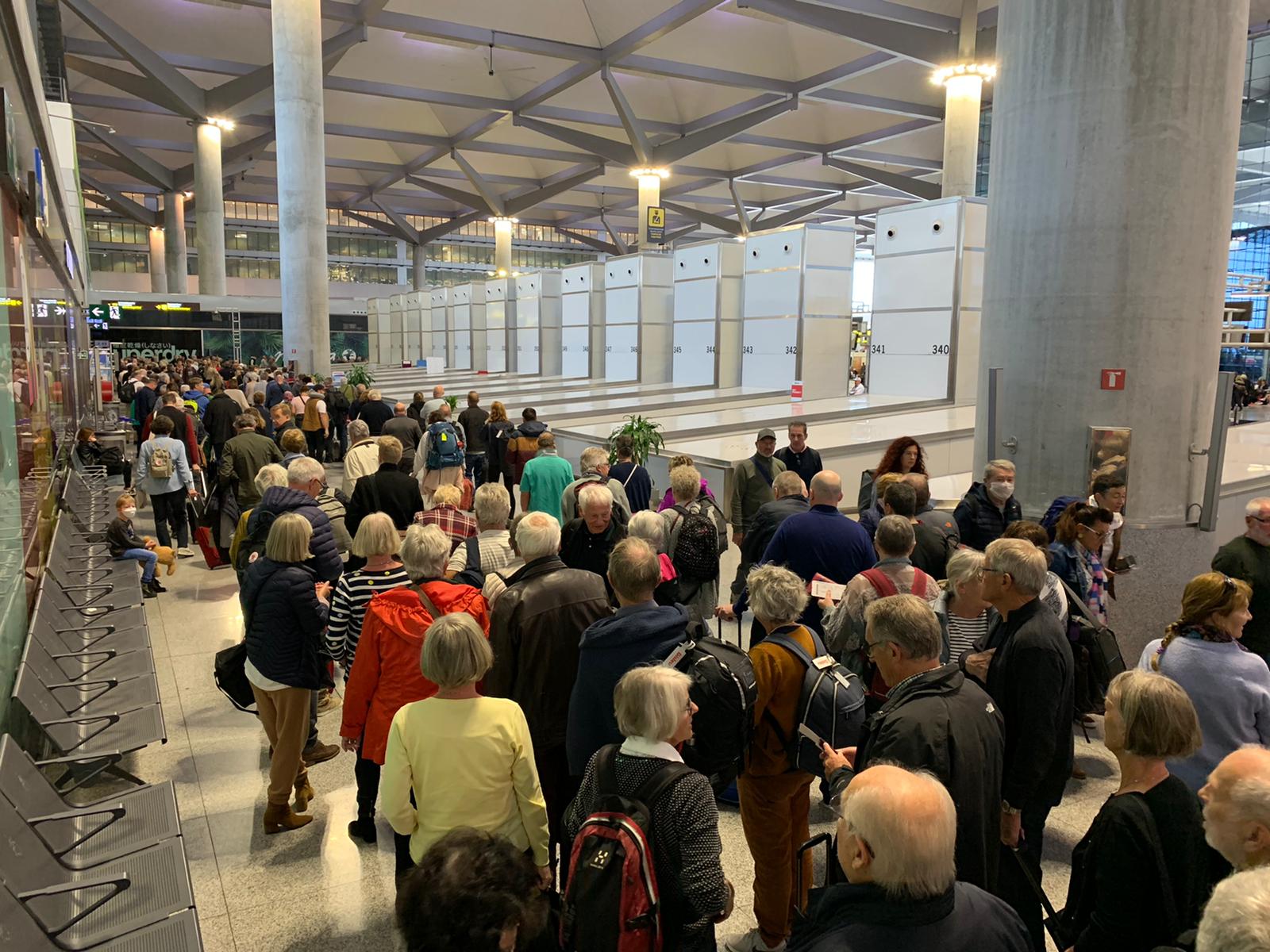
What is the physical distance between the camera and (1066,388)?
631 cm

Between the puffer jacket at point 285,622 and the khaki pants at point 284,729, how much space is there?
0.12 metres

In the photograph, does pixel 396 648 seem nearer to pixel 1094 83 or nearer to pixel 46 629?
pixel 46 629

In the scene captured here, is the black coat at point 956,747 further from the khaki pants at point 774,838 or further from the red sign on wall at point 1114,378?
the red sign on wall at point 1114,378

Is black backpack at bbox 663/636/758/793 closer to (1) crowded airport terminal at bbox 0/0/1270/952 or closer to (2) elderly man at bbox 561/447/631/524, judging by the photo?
(1) crowded airport terminal at bbox 0/0/1270/952

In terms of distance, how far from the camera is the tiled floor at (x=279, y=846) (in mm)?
3346

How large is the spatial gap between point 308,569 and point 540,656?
1.30 m

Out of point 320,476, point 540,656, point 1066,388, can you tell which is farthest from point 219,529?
point 1066,388

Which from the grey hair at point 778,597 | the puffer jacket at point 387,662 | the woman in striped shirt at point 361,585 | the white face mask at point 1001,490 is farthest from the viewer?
the white face mask at point 1001,490

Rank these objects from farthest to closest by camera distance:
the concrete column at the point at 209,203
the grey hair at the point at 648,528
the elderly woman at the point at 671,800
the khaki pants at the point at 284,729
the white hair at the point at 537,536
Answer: the concrete column at the point at 209,203 < the grey hair at the point at 648,528 < the khaki pants at the point at 284,729 < the white hair at the point at 537,536 < the elderly woman at the point at 671,800

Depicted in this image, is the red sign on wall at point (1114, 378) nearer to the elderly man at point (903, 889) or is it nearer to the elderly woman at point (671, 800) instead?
the elderly woman at point (671, 800)

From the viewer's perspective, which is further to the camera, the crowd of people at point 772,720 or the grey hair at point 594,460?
the grey hair at point 594,460

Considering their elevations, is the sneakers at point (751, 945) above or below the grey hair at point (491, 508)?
below

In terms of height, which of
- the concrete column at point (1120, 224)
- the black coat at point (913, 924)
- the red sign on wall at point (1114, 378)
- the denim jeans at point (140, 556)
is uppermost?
the concrete column at point (1120, 224)

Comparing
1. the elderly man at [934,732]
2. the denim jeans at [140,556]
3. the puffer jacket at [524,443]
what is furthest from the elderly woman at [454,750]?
the puffer jacket at [524,443]
